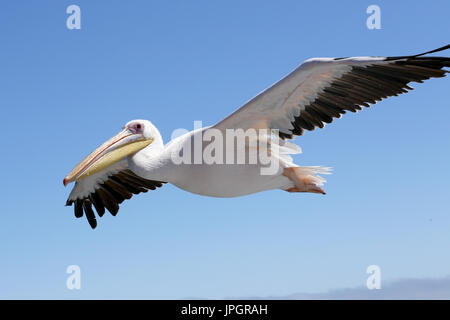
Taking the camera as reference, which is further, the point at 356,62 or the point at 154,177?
the point at 154,177

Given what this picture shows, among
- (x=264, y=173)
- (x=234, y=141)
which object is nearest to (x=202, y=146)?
(x=234, y=141)

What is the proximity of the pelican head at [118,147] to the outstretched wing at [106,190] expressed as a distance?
142cm

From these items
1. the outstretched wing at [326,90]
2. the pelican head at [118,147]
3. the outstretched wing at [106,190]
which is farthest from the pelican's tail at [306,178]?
the outstretched wing at [106,190]

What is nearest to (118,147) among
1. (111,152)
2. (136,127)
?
(111,152)

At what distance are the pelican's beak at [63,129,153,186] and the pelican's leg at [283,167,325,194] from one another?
202 cm

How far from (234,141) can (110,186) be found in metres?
A: 3.16

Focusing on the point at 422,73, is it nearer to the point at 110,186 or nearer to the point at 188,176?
the point at 188,176

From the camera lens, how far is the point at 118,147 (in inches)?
293

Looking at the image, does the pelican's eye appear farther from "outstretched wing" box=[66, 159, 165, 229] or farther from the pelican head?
"outstretched wing" box=[66, 159, 165, 229]

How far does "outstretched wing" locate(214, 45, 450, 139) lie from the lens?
6047 mm

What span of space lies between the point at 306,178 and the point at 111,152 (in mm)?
2777

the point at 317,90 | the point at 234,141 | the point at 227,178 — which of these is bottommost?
the point at 227,178

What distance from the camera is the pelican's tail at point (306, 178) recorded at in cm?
722

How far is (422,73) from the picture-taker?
6.13 metres
